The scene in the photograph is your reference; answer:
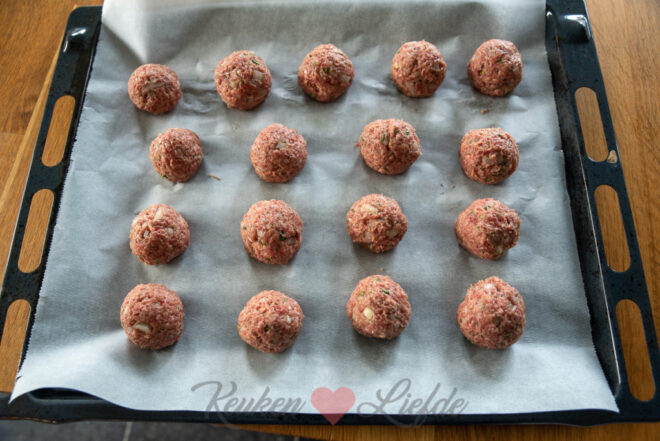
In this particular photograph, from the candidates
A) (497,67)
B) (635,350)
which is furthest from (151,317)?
(635,350)

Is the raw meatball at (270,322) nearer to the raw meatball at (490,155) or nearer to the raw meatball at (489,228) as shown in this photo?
the raw meatball at (489,228)

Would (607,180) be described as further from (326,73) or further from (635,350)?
(326,73)

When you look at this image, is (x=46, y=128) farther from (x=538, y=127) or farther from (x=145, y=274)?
(x=538, y=127)

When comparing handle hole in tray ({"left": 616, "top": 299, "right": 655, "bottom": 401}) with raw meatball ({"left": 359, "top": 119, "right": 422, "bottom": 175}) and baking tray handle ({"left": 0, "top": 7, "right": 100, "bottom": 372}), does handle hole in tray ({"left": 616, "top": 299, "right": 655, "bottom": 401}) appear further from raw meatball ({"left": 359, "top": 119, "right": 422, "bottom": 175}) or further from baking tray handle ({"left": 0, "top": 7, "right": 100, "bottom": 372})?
baking tray handle ({"left": 0, "top": 7, "right": 100, "bottom": 372})

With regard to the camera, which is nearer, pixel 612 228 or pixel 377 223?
pixel 377 223

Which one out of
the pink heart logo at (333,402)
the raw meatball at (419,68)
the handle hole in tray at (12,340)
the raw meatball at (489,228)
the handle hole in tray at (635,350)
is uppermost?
the raw meatball at (419,68)

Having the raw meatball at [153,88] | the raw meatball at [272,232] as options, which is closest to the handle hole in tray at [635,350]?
the raw meatball at [272,232]

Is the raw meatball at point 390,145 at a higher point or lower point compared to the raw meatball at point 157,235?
higher
